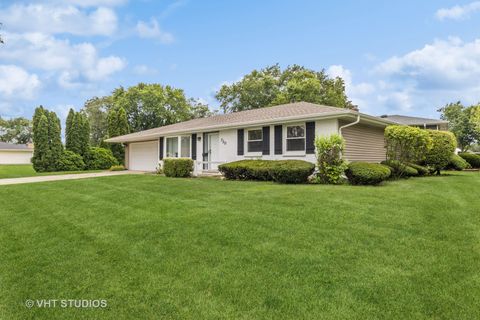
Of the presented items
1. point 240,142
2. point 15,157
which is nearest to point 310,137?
point 240,142

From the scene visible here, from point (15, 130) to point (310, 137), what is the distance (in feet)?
205

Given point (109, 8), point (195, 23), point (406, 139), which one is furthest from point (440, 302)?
point (195, 23)

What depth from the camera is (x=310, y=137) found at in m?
11.8

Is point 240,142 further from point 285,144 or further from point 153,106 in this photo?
point 153,106

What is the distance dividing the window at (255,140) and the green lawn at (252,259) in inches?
273

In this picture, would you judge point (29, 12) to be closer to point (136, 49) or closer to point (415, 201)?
point (136, 49)

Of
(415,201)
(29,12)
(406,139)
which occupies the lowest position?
(415,201)

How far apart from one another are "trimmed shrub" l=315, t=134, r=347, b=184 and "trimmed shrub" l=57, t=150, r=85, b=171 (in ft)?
66.7

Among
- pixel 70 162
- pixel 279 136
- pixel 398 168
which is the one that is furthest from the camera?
pixel 70 162

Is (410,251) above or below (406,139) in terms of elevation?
below

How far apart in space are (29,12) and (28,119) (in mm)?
58247

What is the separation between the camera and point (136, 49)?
18.9 m

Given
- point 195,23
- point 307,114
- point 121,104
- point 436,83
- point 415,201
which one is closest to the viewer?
point 415,201

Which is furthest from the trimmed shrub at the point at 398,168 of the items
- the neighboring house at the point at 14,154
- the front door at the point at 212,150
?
the neighboring house at the point at 14,154
